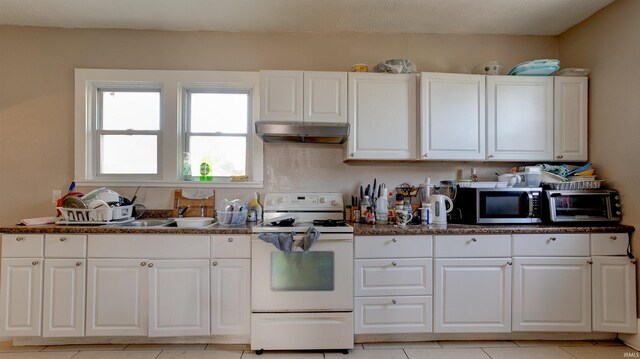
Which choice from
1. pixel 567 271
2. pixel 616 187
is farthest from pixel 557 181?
pixel 567 271

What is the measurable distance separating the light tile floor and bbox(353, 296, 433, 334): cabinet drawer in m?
0.15

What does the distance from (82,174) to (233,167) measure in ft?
4.20

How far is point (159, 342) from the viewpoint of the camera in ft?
6.76

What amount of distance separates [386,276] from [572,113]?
2.09 meters

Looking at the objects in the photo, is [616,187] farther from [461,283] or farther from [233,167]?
[233,167]

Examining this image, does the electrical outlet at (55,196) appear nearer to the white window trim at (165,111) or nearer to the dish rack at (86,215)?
the white window trim at (165,111)

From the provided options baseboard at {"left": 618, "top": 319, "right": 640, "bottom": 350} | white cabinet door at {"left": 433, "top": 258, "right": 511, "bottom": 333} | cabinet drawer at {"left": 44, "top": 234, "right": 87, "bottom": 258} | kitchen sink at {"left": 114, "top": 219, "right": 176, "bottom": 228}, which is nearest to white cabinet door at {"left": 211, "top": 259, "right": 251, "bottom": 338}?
kitchen sink at {"left": 114, "top": 219, "right": 176, "bottom": 228}

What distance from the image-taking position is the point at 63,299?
1.96 metres

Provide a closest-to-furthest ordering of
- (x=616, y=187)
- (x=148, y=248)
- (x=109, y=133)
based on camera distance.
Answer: (x=148, y=248), (x=616, y=187), (x=109, y=133)

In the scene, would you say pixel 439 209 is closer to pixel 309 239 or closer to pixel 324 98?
pixel 309 239

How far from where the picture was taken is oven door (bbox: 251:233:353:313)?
195cm

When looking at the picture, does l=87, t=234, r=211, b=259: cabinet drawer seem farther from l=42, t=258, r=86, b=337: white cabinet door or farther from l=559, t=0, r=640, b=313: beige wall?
l=559, t=0, r=640, b=313: beige wall

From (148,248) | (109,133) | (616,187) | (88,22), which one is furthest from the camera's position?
(109,133)

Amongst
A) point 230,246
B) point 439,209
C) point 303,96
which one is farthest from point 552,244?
point 230,246
